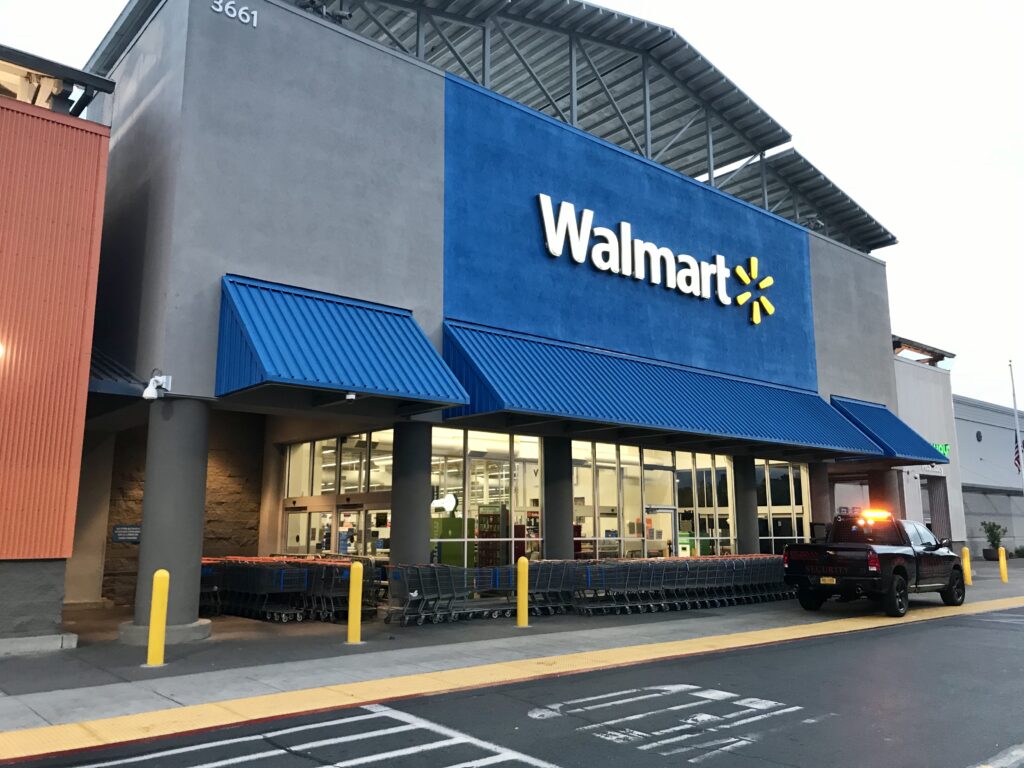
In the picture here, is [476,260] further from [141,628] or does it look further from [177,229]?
[141,628]

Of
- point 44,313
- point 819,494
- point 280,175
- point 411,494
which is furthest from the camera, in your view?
point 819,494

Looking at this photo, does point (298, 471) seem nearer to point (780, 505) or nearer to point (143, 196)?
point (143, 196)

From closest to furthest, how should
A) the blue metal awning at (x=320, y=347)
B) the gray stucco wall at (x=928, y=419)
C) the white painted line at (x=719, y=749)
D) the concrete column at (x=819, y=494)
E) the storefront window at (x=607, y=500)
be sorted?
the white painted line at (x=719, y=749) → the blue metal awning at (x=320, y=347) → the storefront window at (x=607, y=500) → the concrete column at (x=819, y=494) → the gray stucco wall at (x=928, y=419)

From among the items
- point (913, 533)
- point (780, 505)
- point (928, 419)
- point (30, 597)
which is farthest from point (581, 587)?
point (928, 419)

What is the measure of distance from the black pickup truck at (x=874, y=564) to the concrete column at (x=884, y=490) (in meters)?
11.5

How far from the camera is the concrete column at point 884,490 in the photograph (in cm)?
3062

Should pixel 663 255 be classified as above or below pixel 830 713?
above

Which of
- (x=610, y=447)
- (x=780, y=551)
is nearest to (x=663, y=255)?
(x=610, y=447)

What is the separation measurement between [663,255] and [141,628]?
1550 centimetres

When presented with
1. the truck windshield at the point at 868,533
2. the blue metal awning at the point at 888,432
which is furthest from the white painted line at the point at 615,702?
the blue metal awning at the point at 888,432

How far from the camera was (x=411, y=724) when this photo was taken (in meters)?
7.86

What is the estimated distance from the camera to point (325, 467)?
1991cm

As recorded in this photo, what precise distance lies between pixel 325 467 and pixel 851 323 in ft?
64.7

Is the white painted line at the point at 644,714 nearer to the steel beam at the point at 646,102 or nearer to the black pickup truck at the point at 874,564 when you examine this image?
the black pickup truck at the point at 874,564
